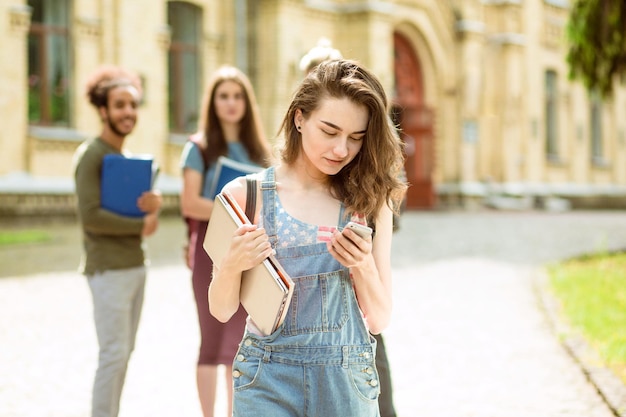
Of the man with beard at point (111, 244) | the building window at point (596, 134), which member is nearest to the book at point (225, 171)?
the man with beard at point (111, 244)

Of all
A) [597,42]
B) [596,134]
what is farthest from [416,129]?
[597,42]

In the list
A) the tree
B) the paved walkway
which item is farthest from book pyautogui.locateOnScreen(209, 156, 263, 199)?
the tree

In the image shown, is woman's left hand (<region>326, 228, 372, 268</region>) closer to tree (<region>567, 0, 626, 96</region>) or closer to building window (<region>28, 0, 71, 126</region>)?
tree (<region>567, 0, 626, 96</region>)

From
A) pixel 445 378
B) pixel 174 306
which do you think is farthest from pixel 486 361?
pixel 174 306

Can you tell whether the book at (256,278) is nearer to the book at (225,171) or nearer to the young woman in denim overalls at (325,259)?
the young woman in denim overalls at (325,259)

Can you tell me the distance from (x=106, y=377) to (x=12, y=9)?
14.6 meters

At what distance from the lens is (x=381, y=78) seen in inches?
733

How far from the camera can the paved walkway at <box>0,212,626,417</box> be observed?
608 cm

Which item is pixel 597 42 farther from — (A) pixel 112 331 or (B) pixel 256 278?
(B) pixel 256 278

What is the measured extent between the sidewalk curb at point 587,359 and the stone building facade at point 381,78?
2.58 m

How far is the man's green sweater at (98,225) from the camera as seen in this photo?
485 centimetres

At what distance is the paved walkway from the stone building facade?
241cm

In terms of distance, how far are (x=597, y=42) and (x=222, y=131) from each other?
12.2 metres

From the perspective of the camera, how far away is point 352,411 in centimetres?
283
